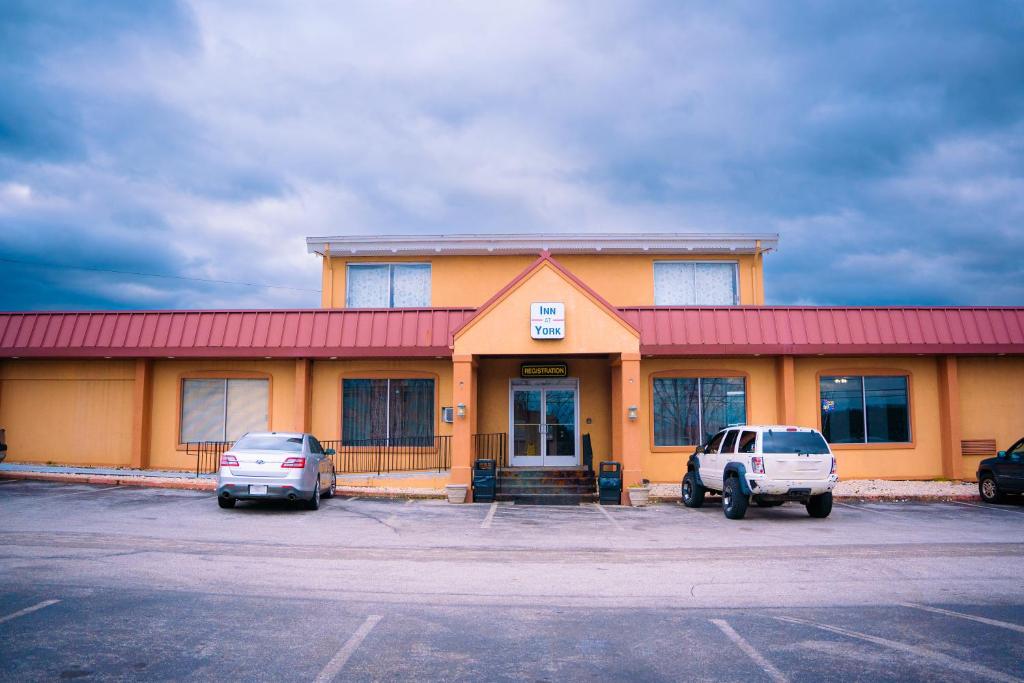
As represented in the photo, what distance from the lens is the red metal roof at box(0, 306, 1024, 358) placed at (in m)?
19.5

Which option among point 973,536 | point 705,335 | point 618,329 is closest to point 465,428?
point 618,329

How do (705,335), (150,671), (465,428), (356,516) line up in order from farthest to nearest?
(705,335)
(465,428)
(356,516)
(150,671)

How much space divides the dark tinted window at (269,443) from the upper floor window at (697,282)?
12.8 m

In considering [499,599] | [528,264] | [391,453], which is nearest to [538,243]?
[528,264]

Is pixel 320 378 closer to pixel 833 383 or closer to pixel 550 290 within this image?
pixel 550 290

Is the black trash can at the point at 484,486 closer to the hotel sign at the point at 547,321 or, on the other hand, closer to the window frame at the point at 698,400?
the hotel sign at the point at 547,321

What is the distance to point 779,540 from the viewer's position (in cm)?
1184

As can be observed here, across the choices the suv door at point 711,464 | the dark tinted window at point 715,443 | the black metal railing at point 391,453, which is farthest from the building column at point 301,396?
the dark tinted window at point 715,443

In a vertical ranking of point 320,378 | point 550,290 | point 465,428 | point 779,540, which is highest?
point 550,290

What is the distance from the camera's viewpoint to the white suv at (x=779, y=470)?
1377cm

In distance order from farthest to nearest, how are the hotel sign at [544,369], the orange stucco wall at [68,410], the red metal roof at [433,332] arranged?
the orange stucco wall at [68,410], the hotel sign at [544,369], the red metal roof at [433,332]

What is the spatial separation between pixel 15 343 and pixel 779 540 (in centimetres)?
2003

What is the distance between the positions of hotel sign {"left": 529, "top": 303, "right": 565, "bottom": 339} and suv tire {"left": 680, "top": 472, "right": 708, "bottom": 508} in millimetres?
4366

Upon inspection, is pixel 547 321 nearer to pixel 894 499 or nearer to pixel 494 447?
pixel 494 447
